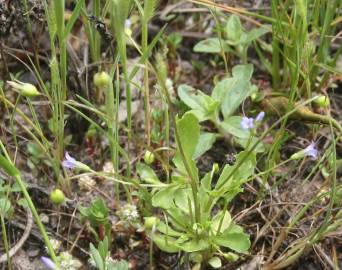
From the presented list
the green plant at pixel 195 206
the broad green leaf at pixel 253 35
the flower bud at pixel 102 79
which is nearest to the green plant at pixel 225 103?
the broad green leaf at pixel 253 35

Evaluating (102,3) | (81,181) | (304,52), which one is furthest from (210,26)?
(81,181)

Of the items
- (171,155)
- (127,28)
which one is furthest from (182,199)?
(127,28)

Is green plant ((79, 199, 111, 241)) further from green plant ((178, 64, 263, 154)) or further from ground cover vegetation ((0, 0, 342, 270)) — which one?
green plant ((178, 64, 263, 154))

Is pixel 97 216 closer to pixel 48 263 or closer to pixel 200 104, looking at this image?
pixel 48 263

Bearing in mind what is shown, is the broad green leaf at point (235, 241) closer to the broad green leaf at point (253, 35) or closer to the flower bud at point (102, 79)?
the flower bud at point (102, 79)

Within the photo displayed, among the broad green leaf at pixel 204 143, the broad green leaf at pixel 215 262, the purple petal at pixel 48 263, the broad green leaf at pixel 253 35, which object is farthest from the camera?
the broad green leaf at pixel 253 35


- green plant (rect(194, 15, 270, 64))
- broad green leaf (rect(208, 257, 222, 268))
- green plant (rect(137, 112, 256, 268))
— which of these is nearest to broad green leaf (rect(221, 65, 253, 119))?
green plant (rect(194, 15, 270, 64))

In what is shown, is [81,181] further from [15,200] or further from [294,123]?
[294,123]
